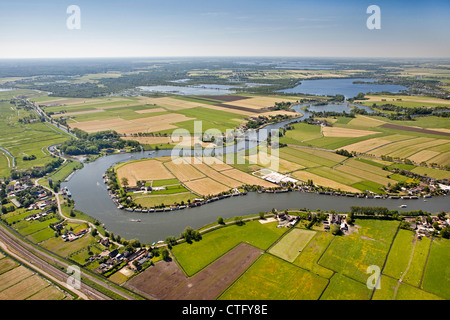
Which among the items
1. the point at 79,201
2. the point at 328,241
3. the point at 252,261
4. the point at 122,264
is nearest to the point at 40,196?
the point at 79,201

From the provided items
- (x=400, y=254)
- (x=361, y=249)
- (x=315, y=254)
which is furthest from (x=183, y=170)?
(x=400, y=254)

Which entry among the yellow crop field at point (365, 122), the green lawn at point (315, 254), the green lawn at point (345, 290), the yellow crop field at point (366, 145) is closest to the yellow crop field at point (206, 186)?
the green lawn at point (315, 254)

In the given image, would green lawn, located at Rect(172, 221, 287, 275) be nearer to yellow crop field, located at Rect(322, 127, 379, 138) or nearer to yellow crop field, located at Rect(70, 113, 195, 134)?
yellow crop field, located at Rect(322, 127, 379, 138)

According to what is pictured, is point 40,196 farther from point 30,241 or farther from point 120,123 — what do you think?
point 120,123

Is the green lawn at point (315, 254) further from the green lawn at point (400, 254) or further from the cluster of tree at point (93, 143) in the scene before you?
the cluster of tree at point (93, 143)

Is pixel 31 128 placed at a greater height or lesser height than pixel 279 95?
lesser

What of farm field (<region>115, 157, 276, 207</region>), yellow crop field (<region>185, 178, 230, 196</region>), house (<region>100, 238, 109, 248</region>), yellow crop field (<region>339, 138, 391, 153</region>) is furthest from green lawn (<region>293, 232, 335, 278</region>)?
yellow crop field (<region>339, 138, 391, 153</region>)

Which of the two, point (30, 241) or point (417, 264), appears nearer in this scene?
point (417, 264)
